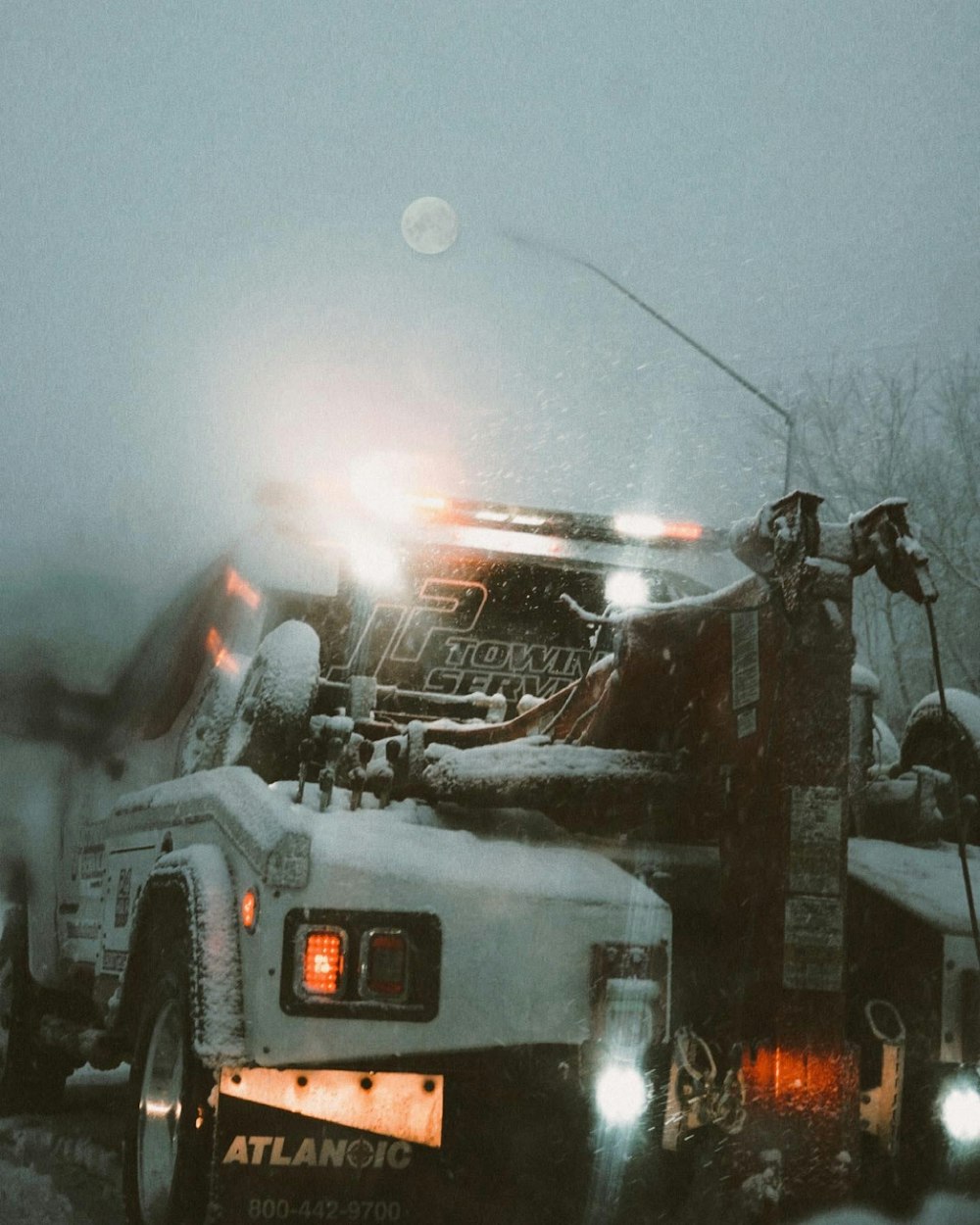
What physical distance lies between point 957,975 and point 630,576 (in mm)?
2429

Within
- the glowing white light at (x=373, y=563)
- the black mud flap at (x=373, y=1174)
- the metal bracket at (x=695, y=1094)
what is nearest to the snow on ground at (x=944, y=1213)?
the metal bracket at (x=695, y=1094)

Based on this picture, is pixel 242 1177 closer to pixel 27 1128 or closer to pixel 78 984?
pixel 78 984

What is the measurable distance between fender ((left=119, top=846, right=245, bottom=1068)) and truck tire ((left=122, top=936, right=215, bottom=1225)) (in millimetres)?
96

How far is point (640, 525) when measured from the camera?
6.43 meters

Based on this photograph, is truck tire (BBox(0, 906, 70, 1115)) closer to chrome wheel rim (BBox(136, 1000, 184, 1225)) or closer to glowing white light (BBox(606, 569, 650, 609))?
chrome wheel rim (BBox(136, 1000, 184, 1225))

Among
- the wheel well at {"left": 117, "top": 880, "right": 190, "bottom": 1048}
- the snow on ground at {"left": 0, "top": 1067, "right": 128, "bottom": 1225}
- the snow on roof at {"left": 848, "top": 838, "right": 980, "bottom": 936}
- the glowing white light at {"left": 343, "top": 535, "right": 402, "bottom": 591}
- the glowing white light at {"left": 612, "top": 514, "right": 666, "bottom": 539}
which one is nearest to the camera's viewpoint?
the snow on roof at {"left": 848, "top": 838, "right": 980, "bottom": 936}

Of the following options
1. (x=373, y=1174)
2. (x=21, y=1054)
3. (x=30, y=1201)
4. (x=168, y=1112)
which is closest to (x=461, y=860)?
(x=373, y=1174)

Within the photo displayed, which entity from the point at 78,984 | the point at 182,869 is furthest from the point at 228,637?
the point at 78,984

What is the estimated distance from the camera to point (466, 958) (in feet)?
13.4

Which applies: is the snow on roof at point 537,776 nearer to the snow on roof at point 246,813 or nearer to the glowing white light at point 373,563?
the snow on roof at point 246,813

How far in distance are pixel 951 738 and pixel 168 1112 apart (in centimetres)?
253

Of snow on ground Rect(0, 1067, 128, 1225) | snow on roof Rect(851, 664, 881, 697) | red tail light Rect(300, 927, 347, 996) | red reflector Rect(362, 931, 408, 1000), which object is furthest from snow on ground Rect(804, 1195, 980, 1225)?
snow on ground Rect(0, 1067, 128, 1225)

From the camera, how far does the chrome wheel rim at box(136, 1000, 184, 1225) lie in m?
4.54

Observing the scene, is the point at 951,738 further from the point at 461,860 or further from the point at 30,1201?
the point at 30,1201
